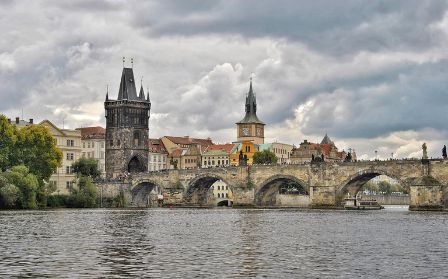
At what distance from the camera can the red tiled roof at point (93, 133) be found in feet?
542

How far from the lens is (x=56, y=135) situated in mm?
132500

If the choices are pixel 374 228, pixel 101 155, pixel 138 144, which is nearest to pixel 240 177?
pixel 138 144

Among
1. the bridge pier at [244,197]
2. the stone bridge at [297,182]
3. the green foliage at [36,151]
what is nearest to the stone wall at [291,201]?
the stone bridge at [297,182]

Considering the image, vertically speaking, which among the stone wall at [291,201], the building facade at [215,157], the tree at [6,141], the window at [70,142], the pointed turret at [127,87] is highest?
the pointed turret at [127,87]

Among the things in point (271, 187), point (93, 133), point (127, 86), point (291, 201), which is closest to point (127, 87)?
point (127, 86)

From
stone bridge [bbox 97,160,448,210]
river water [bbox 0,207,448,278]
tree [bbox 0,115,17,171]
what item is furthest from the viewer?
tree [bbox 0,115,17,171]

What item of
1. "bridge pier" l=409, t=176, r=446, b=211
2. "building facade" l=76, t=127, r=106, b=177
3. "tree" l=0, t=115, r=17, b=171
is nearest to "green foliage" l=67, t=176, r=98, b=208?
"tree" l=0, t=115, r=17, b=171

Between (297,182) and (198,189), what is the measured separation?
26.9 meters

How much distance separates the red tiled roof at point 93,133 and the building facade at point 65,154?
88.9 feet

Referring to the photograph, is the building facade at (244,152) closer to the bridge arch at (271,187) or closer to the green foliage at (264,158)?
the green foliage at (264,158)

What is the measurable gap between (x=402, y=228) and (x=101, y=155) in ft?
371

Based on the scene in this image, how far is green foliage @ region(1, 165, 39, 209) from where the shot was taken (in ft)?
322

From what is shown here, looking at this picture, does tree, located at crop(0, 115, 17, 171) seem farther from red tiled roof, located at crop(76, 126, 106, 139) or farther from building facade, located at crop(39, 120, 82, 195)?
red tiled roof, located at crop(76, 126, 106, 139)

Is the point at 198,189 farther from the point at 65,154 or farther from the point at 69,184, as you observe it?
the point at 65,154
